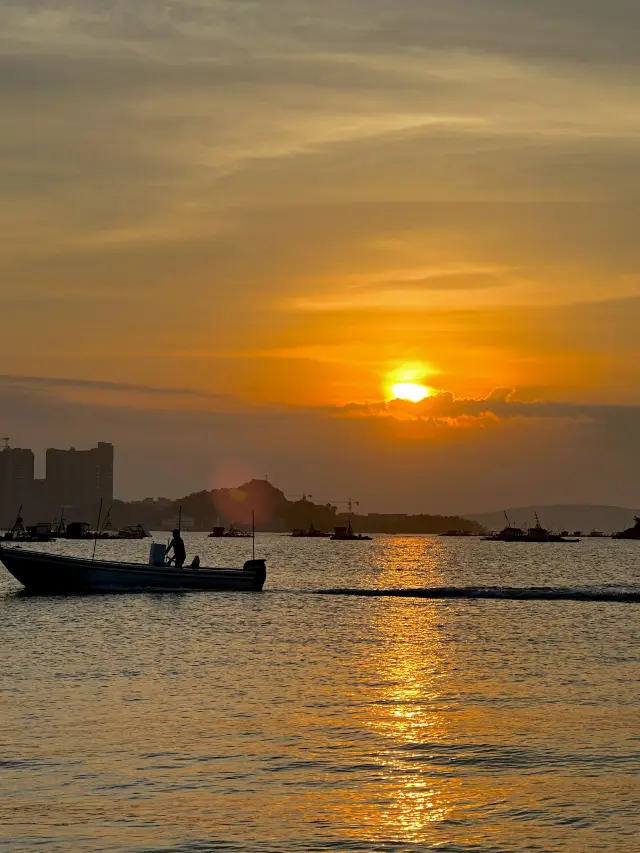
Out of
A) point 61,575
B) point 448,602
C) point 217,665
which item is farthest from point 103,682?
point 448,602

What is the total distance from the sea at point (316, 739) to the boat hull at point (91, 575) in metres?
18.1

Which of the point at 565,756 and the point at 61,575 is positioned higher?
the point at 61,575

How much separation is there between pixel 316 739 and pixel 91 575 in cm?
5306

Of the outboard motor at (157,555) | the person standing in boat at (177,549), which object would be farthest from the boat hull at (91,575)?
the person standing in boat at (177,549)

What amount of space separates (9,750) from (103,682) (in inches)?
469

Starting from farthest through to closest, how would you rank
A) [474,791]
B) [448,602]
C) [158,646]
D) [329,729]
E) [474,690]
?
[448,602] → [158,646] → [474,690] → [329,729] → [474,791]

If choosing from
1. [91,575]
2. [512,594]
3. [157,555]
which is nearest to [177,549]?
[157,555]

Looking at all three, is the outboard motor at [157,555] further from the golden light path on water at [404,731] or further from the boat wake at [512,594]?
the golden light path on water at [404,731]

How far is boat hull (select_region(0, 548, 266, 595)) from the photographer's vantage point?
78.4 metres

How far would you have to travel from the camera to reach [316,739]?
28172 millimetres

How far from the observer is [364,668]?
43.2m

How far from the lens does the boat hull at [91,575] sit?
78.4m

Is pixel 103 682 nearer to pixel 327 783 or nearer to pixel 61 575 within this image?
pixel 327 783

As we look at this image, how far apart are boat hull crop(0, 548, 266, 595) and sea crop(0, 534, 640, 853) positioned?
59.2ft
